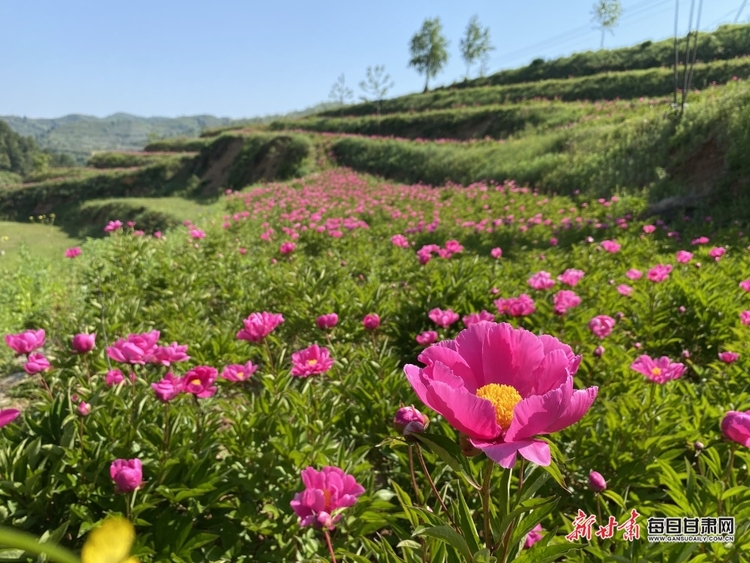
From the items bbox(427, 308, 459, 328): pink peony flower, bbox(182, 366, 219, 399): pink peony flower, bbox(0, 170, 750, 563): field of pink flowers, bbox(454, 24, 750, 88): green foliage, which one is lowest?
bbox(0, 170, 750, 563): field of pink flowers

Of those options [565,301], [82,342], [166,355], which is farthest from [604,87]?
[82,342]

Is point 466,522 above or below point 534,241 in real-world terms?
above

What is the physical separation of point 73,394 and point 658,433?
2.62m

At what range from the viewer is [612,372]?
7.77 ft

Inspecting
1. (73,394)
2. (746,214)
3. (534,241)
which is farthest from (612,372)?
(746,214)

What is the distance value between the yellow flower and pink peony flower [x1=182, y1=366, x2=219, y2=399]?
1.44m

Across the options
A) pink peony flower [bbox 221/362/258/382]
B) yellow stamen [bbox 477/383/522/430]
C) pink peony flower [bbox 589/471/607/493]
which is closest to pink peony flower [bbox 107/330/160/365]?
pink peony flower [bbox 221/362/258/382]

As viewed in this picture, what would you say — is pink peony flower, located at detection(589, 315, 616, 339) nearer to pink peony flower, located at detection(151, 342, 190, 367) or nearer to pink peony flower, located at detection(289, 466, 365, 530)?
pink peony flower, located at detection(289, 466, 365, 530)

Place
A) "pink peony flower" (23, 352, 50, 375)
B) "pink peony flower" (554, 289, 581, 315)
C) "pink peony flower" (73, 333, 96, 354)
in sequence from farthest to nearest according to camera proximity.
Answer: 1. "pink peony flower" (554, 289, 581, 315)
2. "pink peony flower" (73, 333, 96, 354)
3. "pink peony flower" (23, 352, 50, 375)

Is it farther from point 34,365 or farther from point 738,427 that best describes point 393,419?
point 34,365

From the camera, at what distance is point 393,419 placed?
66.6 inches

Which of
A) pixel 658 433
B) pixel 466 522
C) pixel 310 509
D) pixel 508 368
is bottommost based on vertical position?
pixel 658 433

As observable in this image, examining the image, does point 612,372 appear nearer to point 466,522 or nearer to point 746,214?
point 466,522

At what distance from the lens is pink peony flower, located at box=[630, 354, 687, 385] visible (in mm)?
1750
